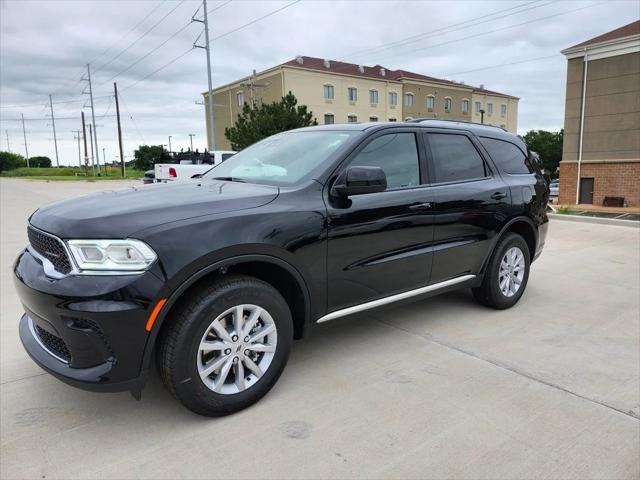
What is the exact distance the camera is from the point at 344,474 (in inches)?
90.5

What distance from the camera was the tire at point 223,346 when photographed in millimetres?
2533

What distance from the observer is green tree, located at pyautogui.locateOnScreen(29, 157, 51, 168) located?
104 m

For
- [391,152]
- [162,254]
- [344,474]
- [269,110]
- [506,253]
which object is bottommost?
[344,474]

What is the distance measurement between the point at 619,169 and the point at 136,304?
57.1 feet

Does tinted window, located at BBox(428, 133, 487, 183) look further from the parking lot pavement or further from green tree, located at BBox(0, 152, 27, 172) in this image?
green tree, located at BBox(0, 152, 27, 172)

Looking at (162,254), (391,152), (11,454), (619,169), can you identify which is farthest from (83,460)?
(619,169)

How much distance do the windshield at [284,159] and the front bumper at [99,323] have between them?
130 cm

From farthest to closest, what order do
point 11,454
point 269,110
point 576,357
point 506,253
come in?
point 269,110, point 506,253, point 576,357, point 11,454

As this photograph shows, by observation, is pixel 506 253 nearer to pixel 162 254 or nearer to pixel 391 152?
pixel 391 152

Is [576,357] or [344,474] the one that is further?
[576,357]

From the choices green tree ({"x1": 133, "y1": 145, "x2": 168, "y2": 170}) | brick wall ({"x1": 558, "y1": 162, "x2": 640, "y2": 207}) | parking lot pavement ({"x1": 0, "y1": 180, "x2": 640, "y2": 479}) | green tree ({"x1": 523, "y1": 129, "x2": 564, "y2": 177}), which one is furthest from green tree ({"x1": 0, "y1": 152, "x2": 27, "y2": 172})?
parking lot pavement ({"x1": 0, "y1": 180, "x2": 640, "y2": 479})

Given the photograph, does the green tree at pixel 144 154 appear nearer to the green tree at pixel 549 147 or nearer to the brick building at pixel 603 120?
the green tree at pixel 549 147

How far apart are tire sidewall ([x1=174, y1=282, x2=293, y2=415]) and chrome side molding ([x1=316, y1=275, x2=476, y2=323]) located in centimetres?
38

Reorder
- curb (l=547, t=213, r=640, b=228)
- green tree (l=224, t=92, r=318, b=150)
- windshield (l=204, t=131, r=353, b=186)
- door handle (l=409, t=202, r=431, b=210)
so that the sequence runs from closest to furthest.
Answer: windshield (l=204, t=131, r=353, b=186), door handle (l=409, t=202, r=431, b=210), curb (l=547, t=213, r=640, b=228), green tree (l=224, t=92, r=318, b=150)
